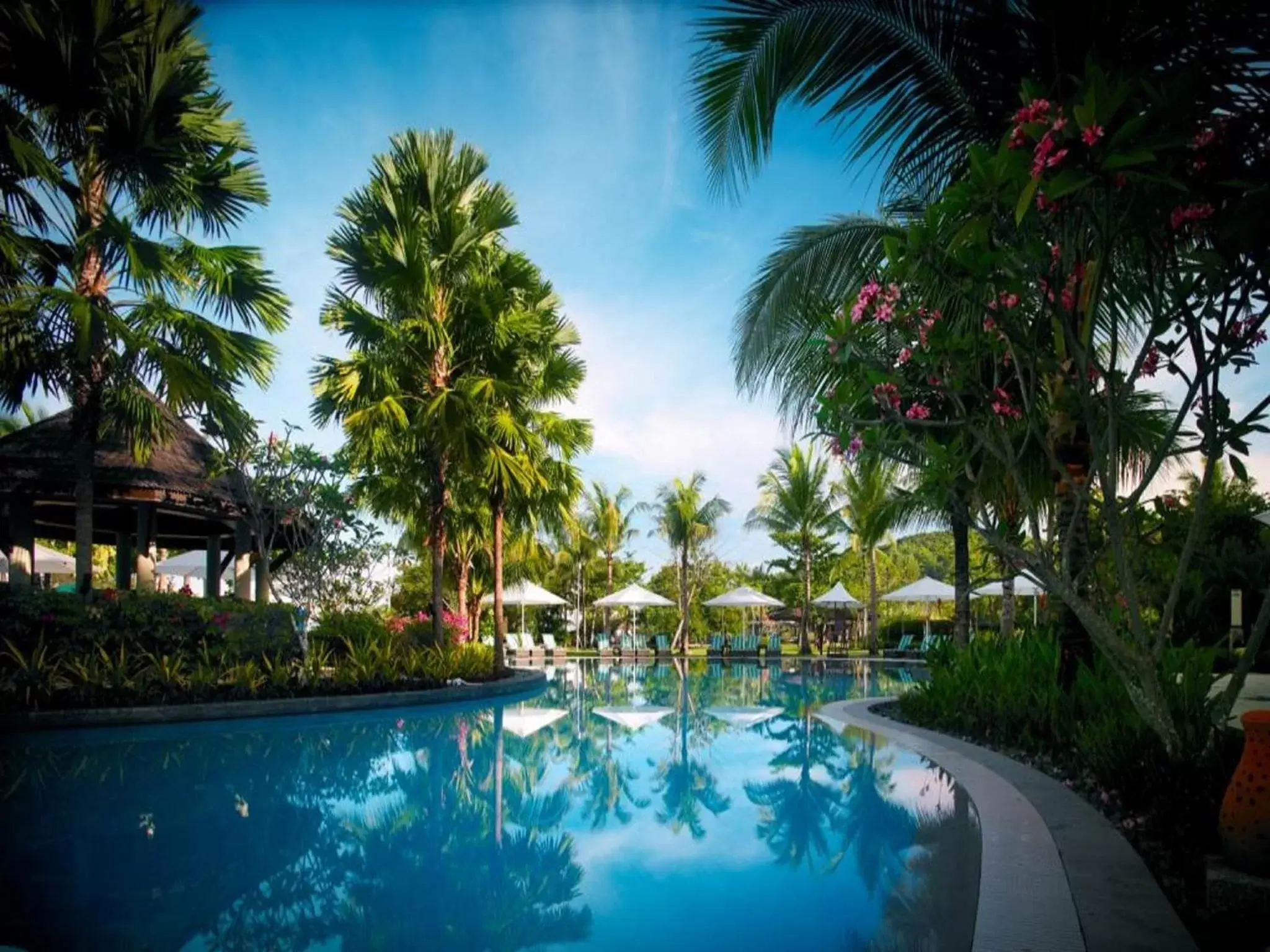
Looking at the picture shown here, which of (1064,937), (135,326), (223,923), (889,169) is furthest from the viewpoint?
(135,326)

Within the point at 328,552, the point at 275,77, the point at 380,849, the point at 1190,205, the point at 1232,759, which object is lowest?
the point at 380,849

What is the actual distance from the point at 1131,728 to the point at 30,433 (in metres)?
15.5

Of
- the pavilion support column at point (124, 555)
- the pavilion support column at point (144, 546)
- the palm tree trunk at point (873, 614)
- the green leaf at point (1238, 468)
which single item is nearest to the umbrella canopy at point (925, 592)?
the palm tree trunk at point (873, 614)

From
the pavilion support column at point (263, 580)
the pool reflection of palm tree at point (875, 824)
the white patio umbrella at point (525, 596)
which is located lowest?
the pool reflection of palm tree at point (875, 824)

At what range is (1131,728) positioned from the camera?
540cm

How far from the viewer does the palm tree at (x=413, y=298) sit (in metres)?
13.2

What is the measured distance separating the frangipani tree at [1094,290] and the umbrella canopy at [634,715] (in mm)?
6441

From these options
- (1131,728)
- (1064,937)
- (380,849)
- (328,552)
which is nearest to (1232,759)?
(1131,728)

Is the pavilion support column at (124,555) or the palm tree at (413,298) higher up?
the palm tree at (413,298)

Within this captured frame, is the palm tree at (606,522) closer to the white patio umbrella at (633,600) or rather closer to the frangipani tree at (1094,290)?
the white patio umbrella at (633,600)

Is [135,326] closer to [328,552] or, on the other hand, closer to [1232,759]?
[328,552]

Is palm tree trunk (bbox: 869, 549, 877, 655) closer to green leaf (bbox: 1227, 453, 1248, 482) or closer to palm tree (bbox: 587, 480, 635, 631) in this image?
palm tree (bbox: 587, 480, 635, 631)

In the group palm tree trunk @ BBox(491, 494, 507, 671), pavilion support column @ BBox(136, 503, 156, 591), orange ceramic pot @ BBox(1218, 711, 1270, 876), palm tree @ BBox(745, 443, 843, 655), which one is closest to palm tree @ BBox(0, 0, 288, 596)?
pavilion support column @ BBox(136, 503, 156, 591)

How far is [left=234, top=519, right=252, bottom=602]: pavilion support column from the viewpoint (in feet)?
52.3
